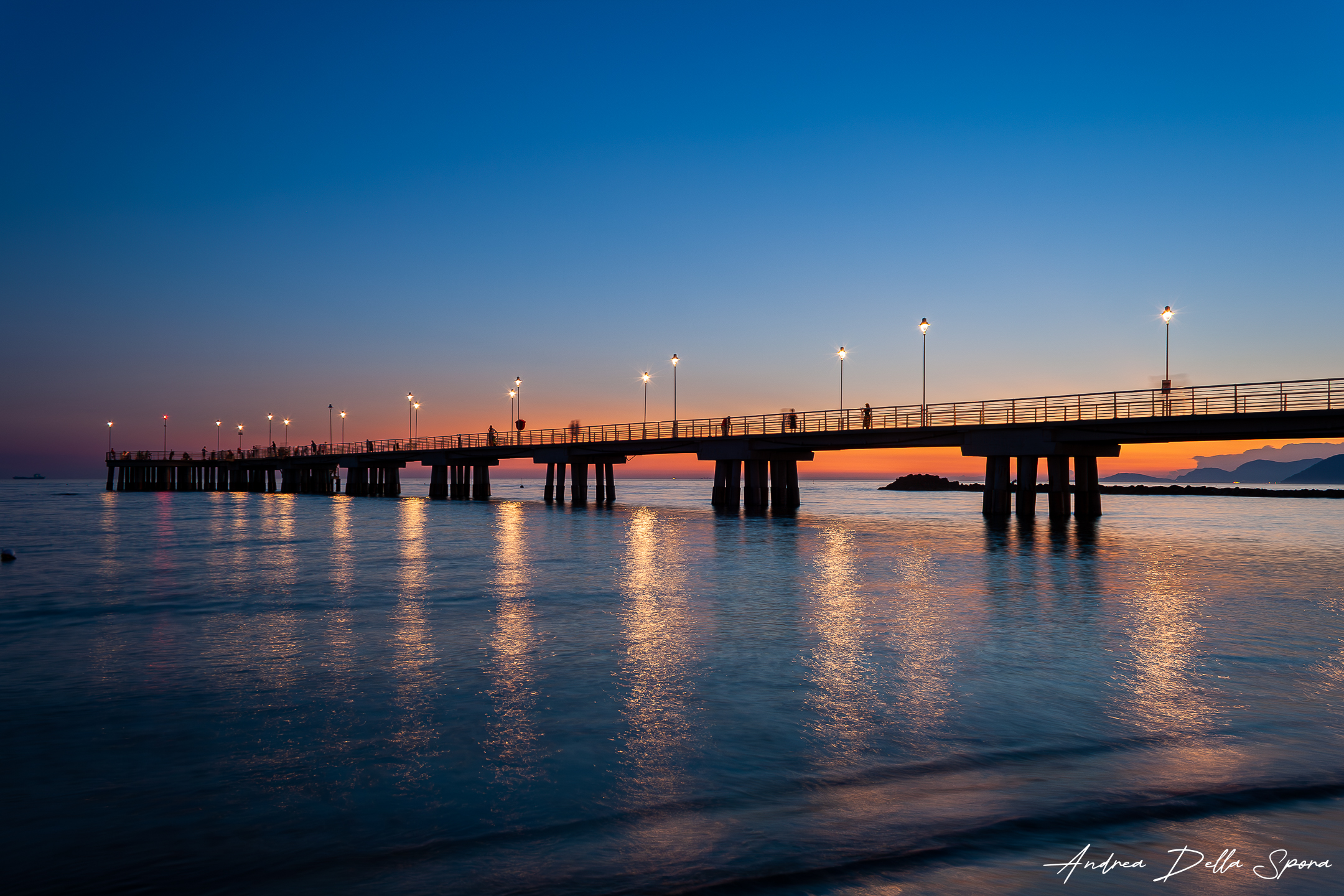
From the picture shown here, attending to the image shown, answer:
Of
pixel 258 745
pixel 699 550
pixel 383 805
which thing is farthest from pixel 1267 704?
→ pixel 699 550

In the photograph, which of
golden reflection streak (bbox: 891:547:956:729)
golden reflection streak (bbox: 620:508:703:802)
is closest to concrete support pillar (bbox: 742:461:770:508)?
A: golden reflection streak (bbox: 620:508:703:802)

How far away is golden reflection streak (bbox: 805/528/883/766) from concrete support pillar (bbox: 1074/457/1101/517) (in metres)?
33.4

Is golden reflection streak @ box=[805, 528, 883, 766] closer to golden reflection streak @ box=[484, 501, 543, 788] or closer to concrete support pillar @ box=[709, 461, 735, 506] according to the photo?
golden reflection streak @ box=[484, 501, 543, 788]

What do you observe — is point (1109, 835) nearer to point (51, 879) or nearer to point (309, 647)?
point (51, 879)

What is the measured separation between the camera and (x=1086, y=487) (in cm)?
5075

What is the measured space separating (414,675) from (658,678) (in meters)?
3.56

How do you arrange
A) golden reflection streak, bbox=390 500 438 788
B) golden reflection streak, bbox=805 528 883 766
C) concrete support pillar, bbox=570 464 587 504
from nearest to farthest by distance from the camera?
golden reflection streak, bbox=390 500 438 788 → golden reflection streak, bbox=805 528 883 766 → concrete support pillar, bbox=570 464 587 504

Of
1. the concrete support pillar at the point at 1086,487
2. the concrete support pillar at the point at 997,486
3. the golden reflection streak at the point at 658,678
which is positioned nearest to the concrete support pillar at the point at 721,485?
the concrete support pillar at the point at 997,486

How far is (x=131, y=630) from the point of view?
16156 mm

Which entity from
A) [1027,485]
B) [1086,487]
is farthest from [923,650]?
[1086,487]

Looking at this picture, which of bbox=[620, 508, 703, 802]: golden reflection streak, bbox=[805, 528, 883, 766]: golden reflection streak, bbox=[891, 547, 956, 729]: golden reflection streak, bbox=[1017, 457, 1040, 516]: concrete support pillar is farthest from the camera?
bbox=[1017, 457, 1040, 516]: concrete support pillar

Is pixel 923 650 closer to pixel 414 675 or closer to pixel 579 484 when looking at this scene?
pixel 414 675

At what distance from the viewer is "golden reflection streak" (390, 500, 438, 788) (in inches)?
327

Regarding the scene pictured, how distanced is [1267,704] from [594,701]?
27.5ft
